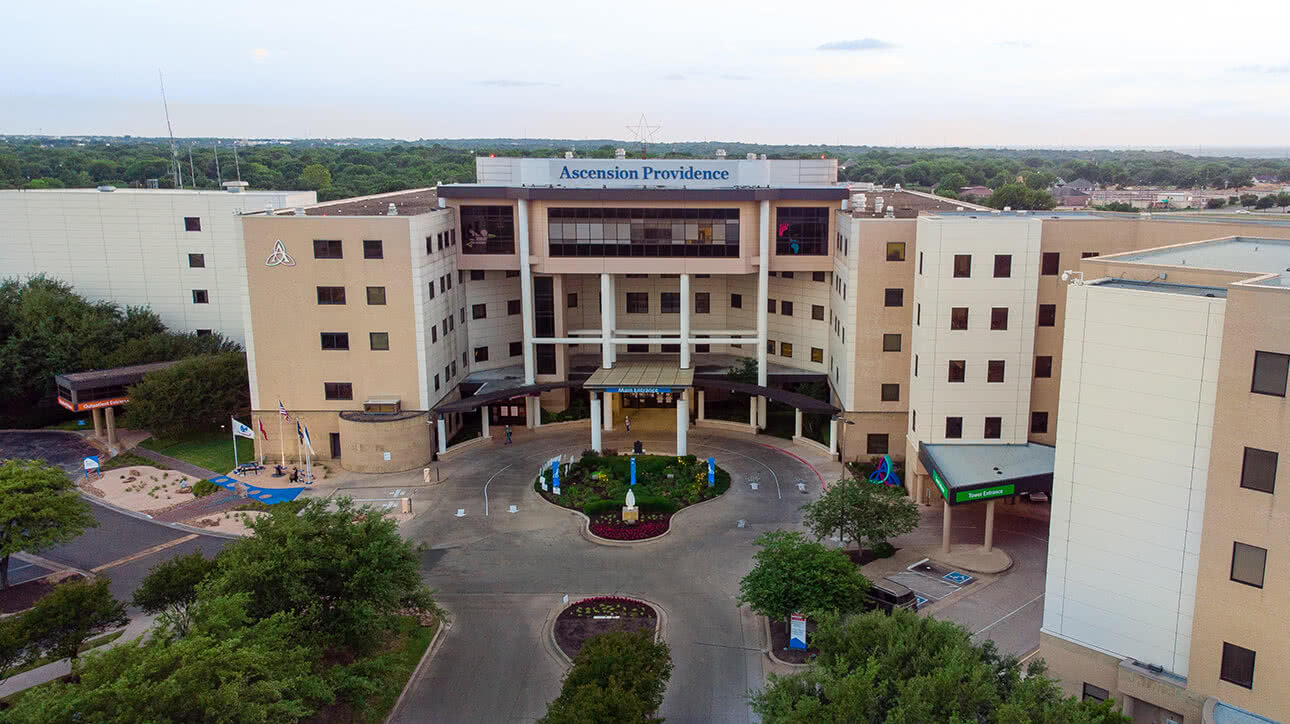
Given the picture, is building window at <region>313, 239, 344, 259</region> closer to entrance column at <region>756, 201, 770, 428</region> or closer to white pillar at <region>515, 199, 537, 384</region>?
white pillar at <region>515, 199, 537, 384</region>

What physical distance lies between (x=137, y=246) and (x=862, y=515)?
6245 centimetres

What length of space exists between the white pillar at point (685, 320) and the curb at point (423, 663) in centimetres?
2915

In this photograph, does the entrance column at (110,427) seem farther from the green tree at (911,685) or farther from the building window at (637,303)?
the green tree at (911,685)

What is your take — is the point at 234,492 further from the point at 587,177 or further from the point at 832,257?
the point at 832,257

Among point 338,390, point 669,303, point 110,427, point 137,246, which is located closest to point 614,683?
point 338,390

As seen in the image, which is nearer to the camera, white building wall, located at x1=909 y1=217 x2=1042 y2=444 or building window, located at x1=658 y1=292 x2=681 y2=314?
white building wall, located at x1=909 y1=217 x2=1042 y2=444

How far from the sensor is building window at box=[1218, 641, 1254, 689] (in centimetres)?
2578

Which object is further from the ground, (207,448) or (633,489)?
(633,489)

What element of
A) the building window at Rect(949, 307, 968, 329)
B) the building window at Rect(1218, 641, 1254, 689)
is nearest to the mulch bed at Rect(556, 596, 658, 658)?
the building window at Rect(1218, 641, 1254, 689)

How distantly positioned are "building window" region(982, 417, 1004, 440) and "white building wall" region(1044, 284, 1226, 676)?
16.5 metres

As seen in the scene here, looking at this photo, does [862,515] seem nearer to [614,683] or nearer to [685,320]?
[614,683]

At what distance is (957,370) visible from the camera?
150 feet

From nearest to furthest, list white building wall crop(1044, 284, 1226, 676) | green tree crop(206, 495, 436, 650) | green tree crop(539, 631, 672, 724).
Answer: green tree crop(539, 631, 672, 724)
white building wall crop(1044, 284, 1226, 676)
green tree crop(206, 495, 436, 650)

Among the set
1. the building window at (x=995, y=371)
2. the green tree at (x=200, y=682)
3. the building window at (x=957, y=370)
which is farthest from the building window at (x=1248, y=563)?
the green tree at (x=200, y=682)
